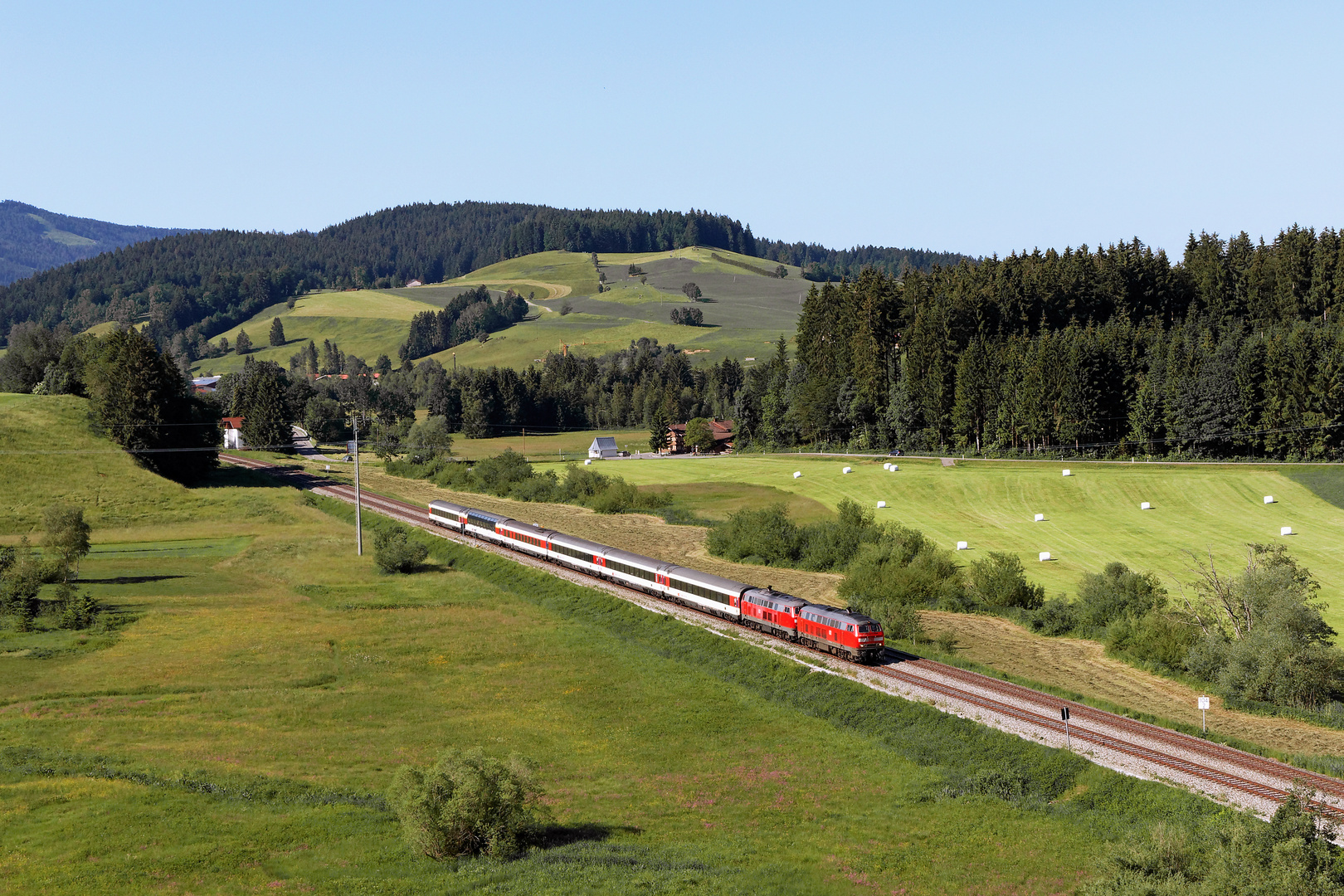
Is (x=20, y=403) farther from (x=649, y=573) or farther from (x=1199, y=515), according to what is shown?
(x=1199, y=515)

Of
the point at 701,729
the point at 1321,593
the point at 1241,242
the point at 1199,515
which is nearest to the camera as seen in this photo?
the point at 701,729

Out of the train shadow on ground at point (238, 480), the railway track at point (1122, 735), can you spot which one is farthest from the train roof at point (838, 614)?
the train shadow on ground at point (238, 480)

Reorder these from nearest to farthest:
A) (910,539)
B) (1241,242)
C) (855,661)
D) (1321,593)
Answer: (855,661) < (1321,593) < (910,539) < (1241,242)

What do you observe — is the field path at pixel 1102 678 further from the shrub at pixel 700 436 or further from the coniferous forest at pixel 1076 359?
the shrub at pixel 700 436

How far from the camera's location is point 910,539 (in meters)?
75.0

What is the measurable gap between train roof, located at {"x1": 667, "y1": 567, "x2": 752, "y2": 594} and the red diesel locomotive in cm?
5

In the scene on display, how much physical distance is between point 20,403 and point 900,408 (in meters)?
111

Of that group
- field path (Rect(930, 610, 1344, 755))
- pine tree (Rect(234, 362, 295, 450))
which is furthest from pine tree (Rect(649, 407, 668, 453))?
field path (Rect(930, 610, 1344, 755))

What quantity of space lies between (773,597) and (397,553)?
3473 cm

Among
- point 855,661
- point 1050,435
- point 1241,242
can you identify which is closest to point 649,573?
point 855,661

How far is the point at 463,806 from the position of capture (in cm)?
3159

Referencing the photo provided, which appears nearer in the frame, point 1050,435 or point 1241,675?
point 1241,675

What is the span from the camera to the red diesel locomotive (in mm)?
51431

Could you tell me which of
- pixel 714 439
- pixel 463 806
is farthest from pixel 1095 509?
pixel 714 439
